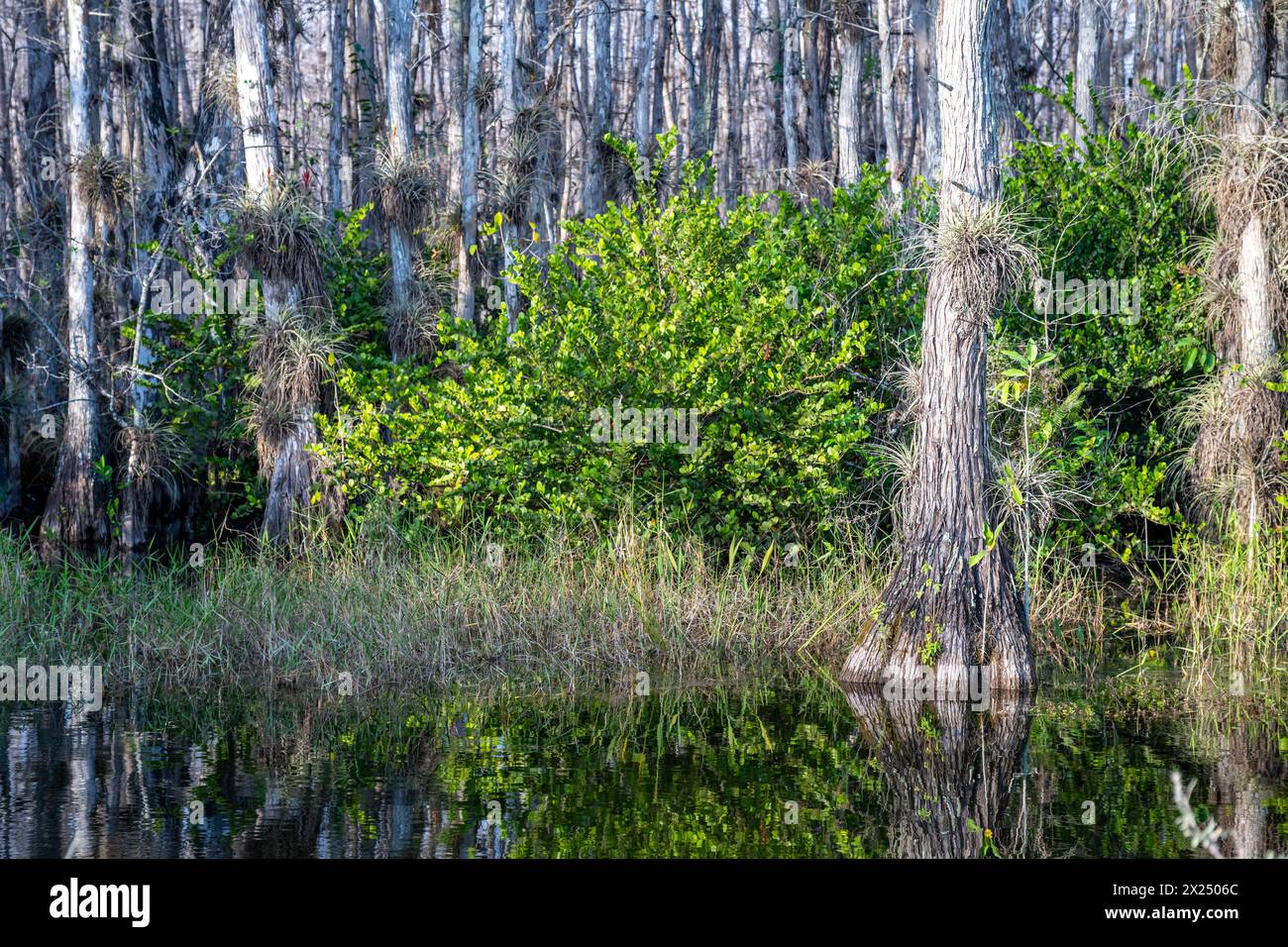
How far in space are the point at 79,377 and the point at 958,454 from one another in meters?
10.1

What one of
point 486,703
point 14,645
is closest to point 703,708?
point 486,703

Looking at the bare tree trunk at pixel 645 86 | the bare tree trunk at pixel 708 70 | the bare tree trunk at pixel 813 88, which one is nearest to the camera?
the bare tree trunk at pixel 813 88

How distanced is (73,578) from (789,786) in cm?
842

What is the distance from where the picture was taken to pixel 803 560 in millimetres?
13406

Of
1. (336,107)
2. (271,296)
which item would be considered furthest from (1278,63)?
(336,107)

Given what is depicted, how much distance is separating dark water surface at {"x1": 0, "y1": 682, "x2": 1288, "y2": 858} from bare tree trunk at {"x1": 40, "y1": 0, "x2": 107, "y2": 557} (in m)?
6.04

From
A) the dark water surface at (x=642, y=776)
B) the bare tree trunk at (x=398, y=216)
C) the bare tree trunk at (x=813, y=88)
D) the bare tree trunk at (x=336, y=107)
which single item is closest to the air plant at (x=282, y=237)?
the bare tree trunk at (x=398, y=216)

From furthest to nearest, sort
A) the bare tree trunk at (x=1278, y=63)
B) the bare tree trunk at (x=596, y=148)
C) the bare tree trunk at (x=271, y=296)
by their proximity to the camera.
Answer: the bare tree trunk at (x=596, y=148)
the bare tree trunk at (x=271, y=296)
the bare tree trunk at (x=1278, y=63)

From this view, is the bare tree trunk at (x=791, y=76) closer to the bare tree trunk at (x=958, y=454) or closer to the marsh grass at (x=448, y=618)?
the marsh grass at (x=448, y=618)

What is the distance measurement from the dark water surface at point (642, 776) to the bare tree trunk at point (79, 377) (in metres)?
6.04

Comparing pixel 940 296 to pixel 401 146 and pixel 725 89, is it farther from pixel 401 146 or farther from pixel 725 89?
pixel 725 89

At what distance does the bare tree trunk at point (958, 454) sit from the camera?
32.1ft

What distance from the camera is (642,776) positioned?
7.58 meters

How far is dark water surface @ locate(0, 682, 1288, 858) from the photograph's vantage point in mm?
6246
